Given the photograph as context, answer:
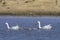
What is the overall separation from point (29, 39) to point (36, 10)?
1654 cm

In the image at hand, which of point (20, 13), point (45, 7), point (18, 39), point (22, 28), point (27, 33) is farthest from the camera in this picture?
point (45, 7)

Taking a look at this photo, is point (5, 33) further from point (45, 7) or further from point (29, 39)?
point (45, 7)

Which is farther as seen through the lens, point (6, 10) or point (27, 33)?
point (6, 10)

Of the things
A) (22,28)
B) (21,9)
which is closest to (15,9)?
(21,9)

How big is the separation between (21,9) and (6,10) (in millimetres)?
1557

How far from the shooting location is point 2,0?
133 ft

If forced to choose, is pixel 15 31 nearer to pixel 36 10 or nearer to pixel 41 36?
pixel 41 36

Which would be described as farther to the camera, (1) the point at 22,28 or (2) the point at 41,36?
(1) the point at 22,28

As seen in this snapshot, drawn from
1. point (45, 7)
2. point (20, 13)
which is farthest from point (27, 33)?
point (45, 7)

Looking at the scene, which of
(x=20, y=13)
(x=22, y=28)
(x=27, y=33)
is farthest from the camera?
(x=20, y=13)

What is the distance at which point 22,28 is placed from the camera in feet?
81.9

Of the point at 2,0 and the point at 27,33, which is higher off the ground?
the point at 27,33

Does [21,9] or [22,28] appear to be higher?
[22,28]

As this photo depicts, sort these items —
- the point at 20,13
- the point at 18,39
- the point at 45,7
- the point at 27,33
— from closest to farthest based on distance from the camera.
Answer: the point at 18,39 < the point at 27,33 < the point at 20,13 < the point at 45,7
